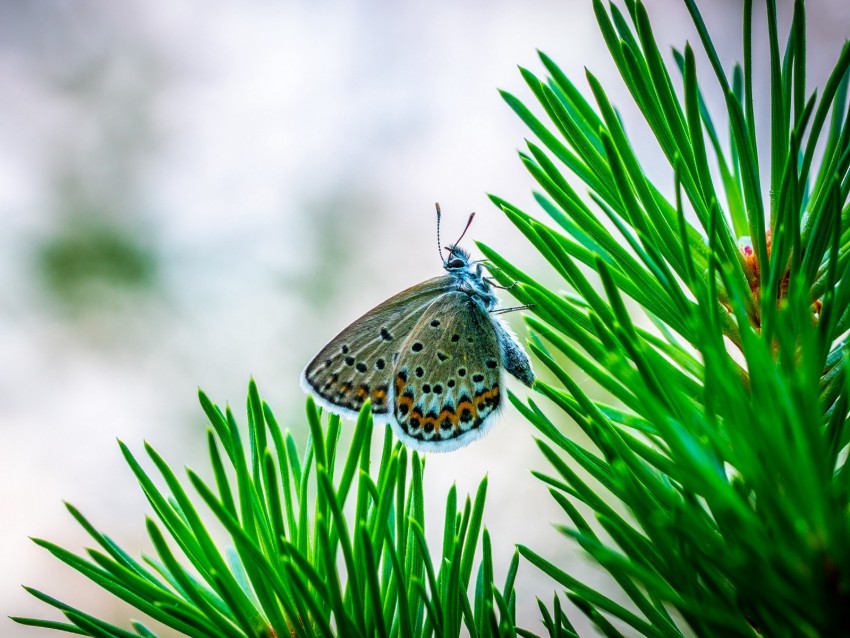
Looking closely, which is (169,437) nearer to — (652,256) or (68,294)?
(68,294)

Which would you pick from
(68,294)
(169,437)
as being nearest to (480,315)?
(169,437)

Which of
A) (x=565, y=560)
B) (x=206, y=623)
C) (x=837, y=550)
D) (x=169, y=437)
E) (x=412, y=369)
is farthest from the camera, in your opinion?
(x=169, y=437)
